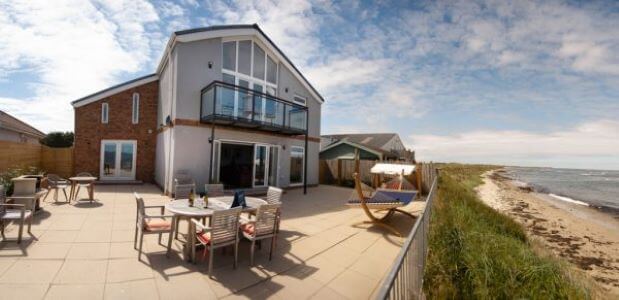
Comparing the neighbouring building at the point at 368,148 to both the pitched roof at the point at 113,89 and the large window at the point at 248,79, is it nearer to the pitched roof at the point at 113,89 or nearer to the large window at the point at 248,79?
the large window at the point at 248,79

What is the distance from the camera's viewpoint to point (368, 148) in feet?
64.3

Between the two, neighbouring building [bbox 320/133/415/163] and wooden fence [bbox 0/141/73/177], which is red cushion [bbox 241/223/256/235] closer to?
neighbouring building [bbox 320/133/415/163]

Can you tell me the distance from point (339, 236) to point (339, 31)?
611 centimetres

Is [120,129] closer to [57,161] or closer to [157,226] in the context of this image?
[57,161]

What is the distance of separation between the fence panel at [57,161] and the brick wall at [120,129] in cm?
89

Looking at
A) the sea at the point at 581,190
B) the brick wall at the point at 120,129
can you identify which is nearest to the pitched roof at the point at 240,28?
the brick wall at the point at 120,129

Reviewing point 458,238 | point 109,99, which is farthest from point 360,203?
point 109,99

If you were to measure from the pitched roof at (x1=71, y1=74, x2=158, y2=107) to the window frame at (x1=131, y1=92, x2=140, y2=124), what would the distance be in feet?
1.62

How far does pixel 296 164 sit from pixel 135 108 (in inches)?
317

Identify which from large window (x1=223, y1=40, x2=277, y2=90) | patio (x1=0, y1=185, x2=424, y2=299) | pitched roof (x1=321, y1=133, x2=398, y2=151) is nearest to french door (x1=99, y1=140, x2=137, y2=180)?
large window (x1=223, y1=40, x2=277, y2=90)

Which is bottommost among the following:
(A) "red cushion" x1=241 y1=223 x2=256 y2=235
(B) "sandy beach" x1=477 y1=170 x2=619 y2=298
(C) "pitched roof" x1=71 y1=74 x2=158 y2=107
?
(B) "sandy beach" x1=477 y1=170 x2=619 y2=298

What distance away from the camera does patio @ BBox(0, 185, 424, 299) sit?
3.31 meters

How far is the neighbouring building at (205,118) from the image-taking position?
9.98m

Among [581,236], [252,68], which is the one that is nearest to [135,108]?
[252,68]
